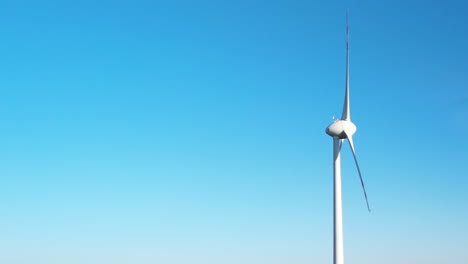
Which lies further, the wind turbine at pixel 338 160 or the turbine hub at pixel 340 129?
the turbine hub at pixel 340 129

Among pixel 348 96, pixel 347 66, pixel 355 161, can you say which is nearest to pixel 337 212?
pixel 355 161

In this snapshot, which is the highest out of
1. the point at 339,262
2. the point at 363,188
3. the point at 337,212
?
the point at 363,188

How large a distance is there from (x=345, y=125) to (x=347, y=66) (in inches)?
479

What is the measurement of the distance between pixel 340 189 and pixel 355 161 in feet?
21.8

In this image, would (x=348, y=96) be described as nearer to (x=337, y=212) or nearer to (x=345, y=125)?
(x=345, y=125)

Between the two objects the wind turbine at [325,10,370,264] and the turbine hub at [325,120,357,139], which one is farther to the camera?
the turbine hub at [325,120,357,139]

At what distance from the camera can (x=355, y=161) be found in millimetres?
85375

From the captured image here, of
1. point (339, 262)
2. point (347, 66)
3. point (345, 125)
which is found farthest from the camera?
point (347, 66)

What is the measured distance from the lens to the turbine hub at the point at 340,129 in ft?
276

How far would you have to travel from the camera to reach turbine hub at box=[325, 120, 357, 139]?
3307 inches

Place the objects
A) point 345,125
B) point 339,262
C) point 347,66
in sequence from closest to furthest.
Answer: point 339,262, point 345,125, point 347,66

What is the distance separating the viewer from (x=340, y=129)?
8400 cm

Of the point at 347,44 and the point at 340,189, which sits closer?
the point at 340,189

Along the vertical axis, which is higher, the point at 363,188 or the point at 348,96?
the point at 348,96
